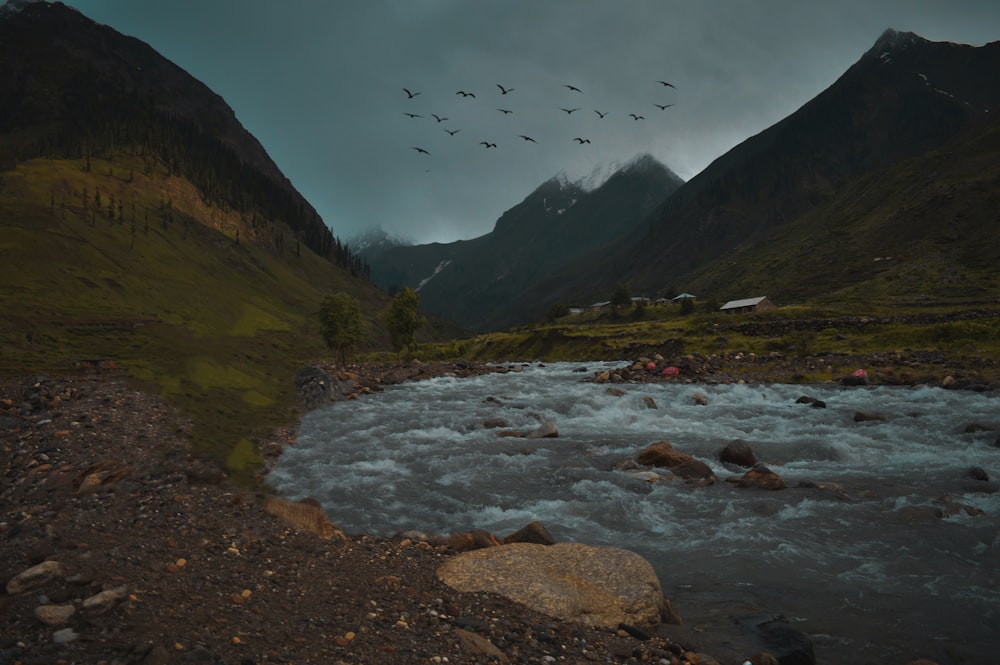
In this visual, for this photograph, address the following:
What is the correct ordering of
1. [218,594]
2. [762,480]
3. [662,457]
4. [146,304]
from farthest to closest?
[146,304]
[662,457]
[762,480]
[218,594]

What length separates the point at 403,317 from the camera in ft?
307

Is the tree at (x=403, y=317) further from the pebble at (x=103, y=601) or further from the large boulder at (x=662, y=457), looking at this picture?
A: the pebble at (x=103, y=601)

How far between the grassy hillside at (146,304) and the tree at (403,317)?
18.6 meters

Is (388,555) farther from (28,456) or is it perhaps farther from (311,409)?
(311,409)

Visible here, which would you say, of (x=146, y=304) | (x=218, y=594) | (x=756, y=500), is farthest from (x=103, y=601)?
(x=146, y=304)

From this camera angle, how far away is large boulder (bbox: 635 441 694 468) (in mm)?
22922

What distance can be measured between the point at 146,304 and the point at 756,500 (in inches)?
4585

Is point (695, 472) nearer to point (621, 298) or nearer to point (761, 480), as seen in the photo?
point (761, 480)

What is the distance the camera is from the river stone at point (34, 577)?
28.1 ft

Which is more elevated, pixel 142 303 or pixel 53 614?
pixel 142 303

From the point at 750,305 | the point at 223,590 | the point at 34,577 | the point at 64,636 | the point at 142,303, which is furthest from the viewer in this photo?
the point at 750,305

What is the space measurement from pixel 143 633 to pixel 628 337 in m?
87.7

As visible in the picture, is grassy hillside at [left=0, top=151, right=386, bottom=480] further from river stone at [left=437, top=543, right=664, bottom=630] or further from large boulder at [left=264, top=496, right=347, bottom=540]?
river stone at [left=437, top=543, right=664, bottom=630]

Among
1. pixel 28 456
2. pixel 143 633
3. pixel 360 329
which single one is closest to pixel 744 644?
pixel 143 633
